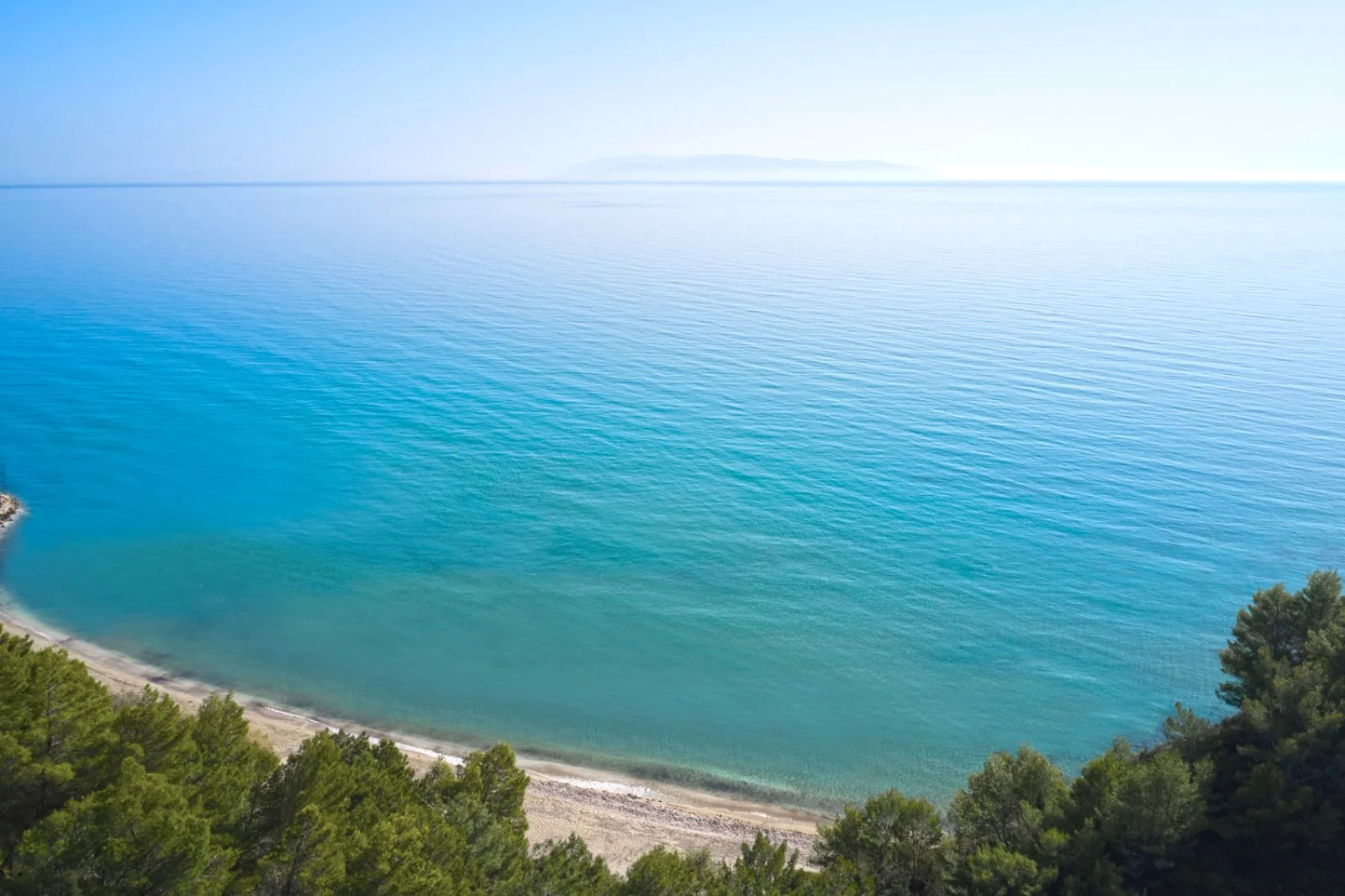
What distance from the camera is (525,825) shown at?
22.5 m

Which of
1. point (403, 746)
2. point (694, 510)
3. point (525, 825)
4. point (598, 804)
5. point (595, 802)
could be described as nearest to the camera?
point (525, 825)

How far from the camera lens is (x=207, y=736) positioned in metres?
20.4

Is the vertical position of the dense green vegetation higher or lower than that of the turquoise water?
lower

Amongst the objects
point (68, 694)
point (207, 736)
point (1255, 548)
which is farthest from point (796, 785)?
point (1255, 548)

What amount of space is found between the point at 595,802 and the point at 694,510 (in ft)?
76.3

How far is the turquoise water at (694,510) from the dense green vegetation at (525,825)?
9.84 meters

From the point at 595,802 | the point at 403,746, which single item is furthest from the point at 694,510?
the point at 595,802

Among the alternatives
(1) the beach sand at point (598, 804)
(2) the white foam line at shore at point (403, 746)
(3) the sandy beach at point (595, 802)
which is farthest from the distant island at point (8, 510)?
(2) the white foam line at shore at point (403, 746)

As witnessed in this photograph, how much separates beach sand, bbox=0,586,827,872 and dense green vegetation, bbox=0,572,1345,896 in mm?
4489

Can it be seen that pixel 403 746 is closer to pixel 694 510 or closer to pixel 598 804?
pixel 598 804

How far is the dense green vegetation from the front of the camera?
16.4m

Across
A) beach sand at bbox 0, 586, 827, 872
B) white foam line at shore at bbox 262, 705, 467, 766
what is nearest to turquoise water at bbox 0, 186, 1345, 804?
white foam line at shore at bbox 262, 705, 467, 766

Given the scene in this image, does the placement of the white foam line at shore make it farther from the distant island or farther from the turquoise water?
the distant island

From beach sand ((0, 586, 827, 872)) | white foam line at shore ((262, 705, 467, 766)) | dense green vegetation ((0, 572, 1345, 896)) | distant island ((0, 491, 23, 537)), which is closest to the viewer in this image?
dense green vegetation ((0, 572, 1345, 896))
